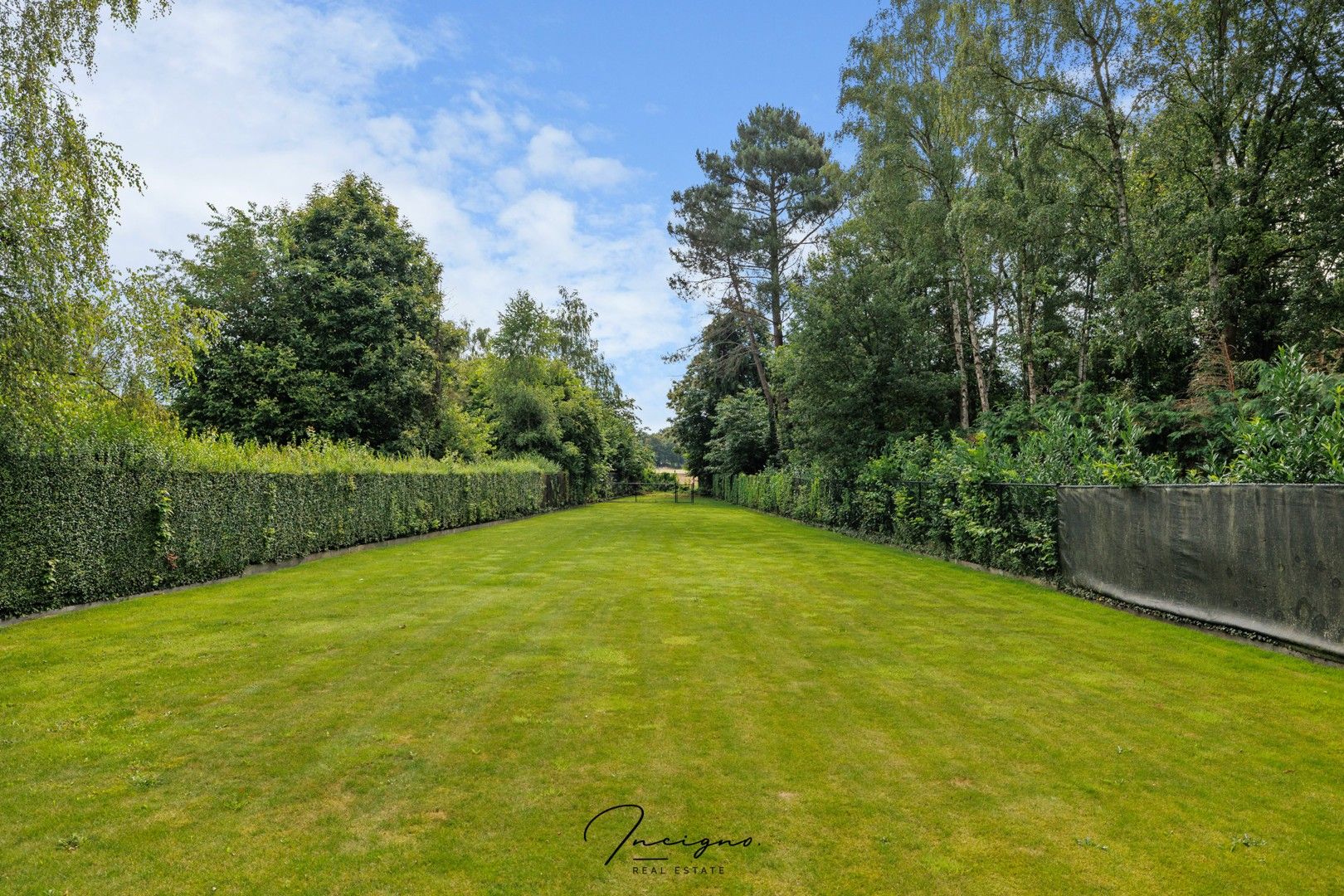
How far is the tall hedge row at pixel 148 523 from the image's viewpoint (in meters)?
7.26

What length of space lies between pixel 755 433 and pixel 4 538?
31.7 metres

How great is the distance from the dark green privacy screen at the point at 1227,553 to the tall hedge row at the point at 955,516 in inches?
37.3

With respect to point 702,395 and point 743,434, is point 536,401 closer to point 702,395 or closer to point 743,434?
point 743,434

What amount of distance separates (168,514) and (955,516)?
12.3 meters

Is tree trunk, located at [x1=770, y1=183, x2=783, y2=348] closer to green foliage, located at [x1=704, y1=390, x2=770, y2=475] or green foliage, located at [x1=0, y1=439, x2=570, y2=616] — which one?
green foliage, located at [x1=704, y1=390, x2=770, y2=475]

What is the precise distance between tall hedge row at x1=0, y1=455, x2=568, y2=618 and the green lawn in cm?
78

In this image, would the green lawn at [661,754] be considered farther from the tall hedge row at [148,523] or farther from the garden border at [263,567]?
the tall hedge row at [148,523]

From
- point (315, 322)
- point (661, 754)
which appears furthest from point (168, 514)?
point (315, 322)

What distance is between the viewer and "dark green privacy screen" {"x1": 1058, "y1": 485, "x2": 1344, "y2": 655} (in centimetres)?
533

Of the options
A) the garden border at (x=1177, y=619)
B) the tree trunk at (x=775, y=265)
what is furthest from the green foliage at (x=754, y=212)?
the garden border at (x=1177, y=619)

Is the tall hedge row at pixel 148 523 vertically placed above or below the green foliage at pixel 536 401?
below

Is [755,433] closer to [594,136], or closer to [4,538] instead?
[594,136]

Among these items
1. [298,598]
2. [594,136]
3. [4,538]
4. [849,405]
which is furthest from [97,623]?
[849,405]

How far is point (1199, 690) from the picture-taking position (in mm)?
4824
